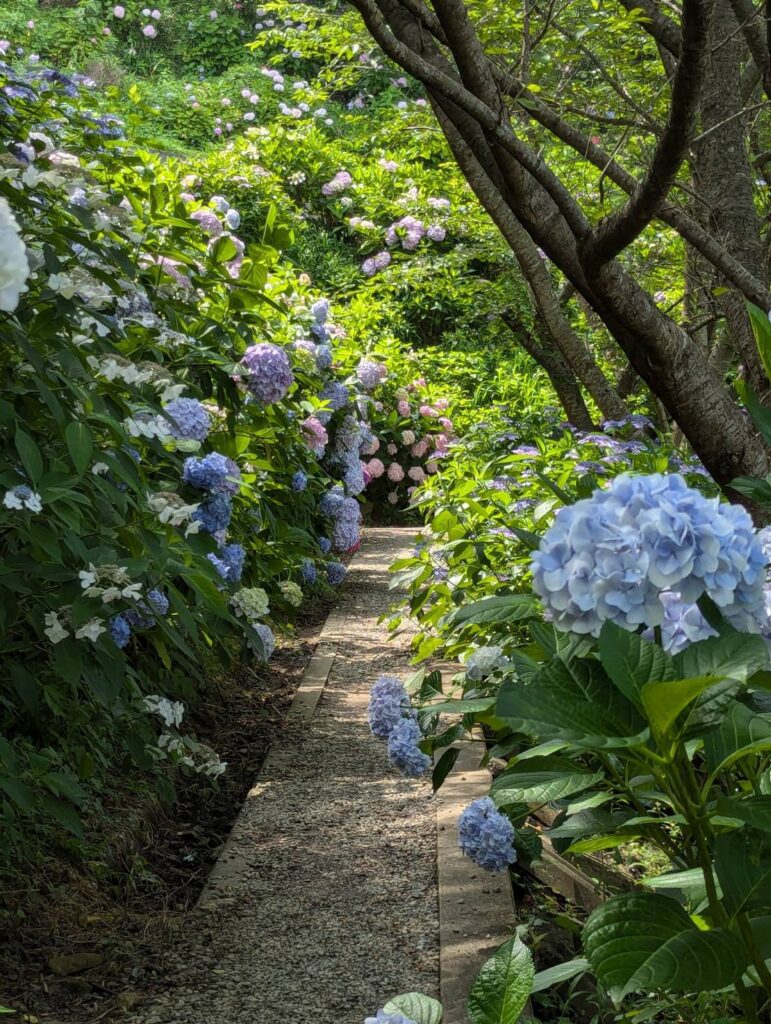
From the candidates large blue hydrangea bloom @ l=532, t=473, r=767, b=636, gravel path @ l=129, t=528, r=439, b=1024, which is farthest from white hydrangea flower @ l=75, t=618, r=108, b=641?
large blue hydrangea bloom @ l=532, t=473, r=767, b=636

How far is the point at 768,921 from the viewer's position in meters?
1.20

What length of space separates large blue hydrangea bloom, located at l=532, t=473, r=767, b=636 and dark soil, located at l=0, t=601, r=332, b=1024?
5.11 feet

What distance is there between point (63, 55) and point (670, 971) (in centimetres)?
1434

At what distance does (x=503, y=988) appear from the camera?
4.14ft

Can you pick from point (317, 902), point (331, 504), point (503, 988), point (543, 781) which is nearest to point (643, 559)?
point (543, 781)

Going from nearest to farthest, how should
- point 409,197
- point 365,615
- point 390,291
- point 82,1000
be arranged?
1. point 82,1000
2. point 365,615
3. point 409,197
4. point 390,291

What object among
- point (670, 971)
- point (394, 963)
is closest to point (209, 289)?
point (394, 963)

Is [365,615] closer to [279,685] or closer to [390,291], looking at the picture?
[279,685]

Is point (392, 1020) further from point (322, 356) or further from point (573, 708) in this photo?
point (322, 356)

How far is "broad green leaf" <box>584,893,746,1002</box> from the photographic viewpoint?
100 cm

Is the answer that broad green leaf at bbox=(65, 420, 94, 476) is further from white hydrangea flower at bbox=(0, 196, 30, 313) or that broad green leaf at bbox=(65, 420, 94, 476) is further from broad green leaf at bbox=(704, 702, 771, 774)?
broad green leaf at bbox=(704, 702, 771, 774)

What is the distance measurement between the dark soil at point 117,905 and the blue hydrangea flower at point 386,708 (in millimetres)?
651

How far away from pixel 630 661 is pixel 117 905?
1.96 m

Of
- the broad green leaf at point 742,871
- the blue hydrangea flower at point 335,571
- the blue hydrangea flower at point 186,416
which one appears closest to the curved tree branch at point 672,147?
the blue hydrangea flower at point 186,416
